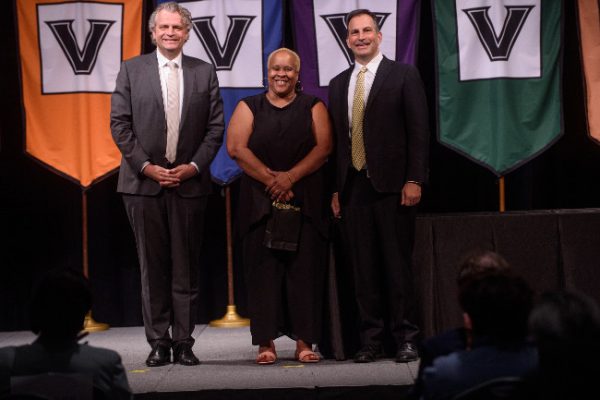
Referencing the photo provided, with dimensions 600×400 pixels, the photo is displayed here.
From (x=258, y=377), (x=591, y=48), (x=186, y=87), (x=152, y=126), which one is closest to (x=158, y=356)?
(x=258, y=377)

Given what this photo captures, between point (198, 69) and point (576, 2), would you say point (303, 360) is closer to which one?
point (198, 69)

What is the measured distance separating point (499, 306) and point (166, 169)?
2.69 metres

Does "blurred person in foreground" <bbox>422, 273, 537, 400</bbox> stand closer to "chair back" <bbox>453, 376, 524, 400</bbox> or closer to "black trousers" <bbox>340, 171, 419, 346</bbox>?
"chair back" <bbox>453, 376, 524, 400</bbox>

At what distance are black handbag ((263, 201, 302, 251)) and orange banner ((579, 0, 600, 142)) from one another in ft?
8.00

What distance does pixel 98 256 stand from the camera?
6.34 m

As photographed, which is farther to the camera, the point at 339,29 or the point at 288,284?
the point at 339,29

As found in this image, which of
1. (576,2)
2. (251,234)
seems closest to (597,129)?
(576,2)

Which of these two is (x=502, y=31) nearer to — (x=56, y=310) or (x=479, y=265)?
(x=479, y=265)

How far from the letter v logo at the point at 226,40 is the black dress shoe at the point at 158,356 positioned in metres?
2.06

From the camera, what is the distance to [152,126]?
14.6ft

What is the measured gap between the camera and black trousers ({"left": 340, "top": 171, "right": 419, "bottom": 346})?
14.3ft

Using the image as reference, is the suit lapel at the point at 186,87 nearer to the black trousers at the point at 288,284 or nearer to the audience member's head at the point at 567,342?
the black trousers at the point at 288,284

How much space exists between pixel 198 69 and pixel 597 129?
268cm

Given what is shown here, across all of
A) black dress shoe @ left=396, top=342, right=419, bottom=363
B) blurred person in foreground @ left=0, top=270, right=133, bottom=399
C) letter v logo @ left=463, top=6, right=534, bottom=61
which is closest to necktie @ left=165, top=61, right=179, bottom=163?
black dress shoe @ left=396, top=342, right=419, bottom=363
